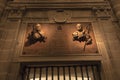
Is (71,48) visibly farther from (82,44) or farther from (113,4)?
(113,4)

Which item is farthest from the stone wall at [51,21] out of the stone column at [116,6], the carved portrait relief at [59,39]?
the carved portrait relief at [59,39]

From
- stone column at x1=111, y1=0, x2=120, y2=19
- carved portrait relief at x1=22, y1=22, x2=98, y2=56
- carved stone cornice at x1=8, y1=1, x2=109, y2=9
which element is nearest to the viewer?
carved portrait relief at x1=22, y1=22, x2=98, y2=56

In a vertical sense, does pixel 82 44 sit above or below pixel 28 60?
above

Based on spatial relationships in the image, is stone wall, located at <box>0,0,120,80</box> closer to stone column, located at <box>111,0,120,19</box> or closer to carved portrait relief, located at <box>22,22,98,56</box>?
stone column, located at <box>111,0,120,19</box>

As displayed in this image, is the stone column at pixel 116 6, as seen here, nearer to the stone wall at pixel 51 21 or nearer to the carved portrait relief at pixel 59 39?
the stone wall at pixel 51 21

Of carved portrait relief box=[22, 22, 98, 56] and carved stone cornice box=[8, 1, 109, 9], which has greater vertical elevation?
carved stone cornice box=[8, 1, 109, 9]

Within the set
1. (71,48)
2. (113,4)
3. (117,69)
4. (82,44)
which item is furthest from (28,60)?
(113,4)

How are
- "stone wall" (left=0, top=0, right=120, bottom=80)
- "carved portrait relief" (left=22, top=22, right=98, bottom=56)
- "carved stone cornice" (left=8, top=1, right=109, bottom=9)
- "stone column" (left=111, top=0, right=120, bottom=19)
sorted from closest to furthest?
1. "stone wall" (left=0, top=0, right=120, bottom=80)
2. "carved portrait relief" (left=22, top=22, right=98, bottom=56)
3. "stone column" (left=111, top=0, right=120, bottom=19)
4. "carved stone cornice" (left=8, top=1, right=109, bottom=9)

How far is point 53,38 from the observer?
7.32 metres

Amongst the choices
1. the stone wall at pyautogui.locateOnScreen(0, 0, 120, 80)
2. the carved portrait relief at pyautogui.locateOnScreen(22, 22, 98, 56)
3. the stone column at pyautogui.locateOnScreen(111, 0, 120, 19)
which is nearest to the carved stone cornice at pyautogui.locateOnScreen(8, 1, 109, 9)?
the stone wall at pyautogui.locateOnScreen(0, 0, 120, 80)

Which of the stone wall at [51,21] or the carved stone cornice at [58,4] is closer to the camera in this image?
the stone wall at [51,21]

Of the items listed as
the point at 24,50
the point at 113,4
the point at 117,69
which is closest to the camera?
the point at 117,69

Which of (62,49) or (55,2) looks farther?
(55,2)

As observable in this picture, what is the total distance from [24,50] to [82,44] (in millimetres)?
2403
